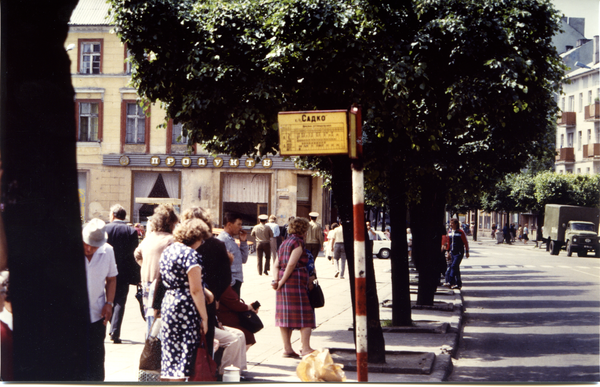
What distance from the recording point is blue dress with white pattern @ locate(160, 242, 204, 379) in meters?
5.89

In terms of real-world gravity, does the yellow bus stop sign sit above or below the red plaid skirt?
above

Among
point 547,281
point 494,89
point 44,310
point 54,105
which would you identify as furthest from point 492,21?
point 547,281

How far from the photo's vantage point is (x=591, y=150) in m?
10.5

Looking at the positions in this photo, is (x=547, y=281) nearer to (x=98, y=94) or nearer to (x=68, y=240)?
(x=98, y=94)

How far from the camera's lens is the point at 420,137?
10242mm

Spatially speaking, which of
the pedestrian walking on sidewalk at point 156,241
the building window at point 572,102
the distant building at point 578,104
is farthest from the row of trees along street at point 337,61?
the building window at point 572,102

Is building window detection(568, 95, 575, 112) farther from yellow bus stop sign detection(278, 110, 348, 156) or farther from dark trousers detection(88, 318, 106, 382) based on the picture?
dark trousers detection(88, 318, 106, 382)

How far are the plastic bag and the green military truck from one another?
22.2 ft

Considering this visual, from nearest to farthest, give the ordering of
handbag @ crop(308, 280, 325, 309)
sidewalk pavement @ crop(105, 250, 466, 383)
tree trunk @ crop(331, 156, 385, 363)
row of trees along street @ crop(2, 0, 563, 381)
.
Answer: row of trees along street @ crop(2, 0, 563, 381)
sidewalk pavement @ crop(105, 250, 466, 383)
tree trunk @ crop(331, 156, 385, 363)
handbag @ crop(308, 280, 325, 309)

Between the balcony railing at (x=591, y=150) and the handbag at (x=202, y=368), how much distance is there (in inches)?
248

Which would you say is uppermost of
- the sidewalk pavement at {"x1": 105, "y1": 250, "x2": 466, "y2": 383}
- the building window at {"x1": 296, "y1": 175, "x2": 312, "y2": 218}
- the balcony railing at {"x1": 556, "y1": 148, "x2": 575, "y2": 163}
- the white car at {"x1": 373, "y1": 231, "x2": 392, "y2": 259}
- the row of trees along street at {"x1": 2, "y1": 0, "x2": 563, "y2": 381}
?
the row of trees along street at {"x1": 2, "y1": 0, "x2": 563, "y2": 381}

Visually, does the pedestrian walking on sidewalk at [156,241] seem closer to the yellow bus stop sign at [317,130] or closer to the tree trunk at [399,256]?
the yellow bus stop sign at [317,130]

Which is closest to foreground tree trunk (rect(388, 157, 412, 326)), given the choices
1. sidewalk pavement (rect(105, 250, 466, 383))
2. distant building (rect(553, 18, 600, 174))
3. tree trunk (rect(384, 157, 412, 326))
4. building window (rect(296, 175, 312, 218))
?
tree trunk (rect(384, 157, 412, 326))

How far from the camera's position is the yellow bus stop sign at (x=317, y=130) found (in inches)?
220
